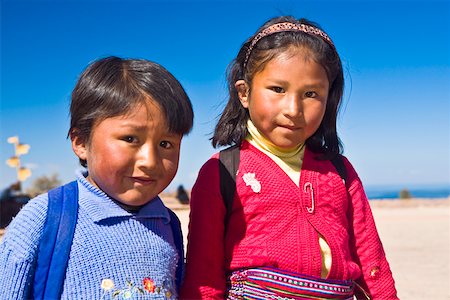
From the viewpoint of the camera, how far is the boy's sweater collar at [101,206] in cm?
233

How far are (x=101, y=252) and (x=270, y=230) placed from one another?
2.66 feet

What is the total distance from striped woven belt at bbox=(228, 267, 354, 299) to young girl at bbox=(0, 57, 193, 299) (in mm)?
352

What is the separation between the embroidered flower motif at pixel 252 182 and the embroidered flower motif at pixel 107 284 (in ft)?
2.69

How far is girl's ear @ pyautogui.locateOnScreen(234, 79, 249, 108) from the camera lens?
2951mm

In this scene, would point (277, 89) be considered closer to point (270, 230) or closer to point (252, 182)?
point (252, 182)

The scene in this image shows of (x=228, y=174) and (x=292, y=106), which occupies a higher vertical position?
(x=292, y=106)

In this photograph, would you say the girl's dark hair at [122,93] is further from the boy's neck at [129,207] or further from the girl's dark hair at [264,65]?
the girl's dark hair at [264,65]

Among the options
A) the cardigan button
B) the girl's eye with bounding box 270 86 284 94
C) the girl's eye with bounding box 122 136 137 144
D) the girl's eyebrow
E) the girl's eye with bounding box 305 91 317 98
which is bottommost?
the cardigan button

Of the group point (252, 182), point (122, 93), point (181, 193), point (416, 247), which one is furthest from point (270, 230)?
point (181, 193)

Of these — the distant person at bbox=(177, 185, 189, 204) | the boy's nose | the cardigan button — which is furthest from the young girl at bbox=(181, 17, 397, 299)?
the distant person at bbox=(177, 185, 189, 204)

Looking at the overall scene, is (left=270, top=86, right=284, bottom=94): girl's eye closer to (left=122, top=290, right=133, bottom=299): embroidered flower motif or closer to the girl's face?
the girl's face

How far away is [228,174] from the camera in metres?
2.78

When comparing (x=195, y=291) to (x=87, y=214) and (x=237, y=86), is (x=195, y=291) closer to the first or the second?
(x=87, y=214)

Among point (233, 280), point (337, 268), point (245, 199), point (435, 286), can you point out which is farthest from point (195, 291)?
point (435, 286)
